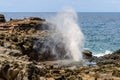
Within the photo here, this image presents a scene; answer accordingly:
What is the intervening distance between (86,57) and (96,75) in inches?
562

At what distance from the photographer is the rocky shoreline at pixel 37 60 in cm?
2298

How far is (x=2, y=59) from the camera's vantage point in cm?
2350

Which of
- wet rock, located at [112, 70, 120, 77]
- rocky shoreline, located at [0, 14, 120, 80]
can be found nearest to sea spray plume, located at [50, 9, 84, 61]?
rocky shoreline, located at [0, 14, 120, 80]

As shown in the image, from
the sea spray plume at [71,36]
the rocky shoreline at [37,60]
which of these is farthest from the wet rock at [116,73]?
the sea spray plume at [71,36]

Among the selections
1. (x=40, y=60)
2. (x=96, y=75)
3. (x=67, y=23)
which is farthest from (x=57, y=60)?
(x=67, y=23)

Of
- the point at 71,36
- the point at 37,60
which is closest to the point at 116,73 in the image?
the point at 37,60

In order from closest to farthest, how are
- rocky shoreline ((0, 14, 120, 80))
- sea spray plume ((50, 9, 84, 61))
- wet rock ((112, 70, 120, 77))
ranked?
rocky shoreline ((0, 14, 120, 80)) → wet rock ((112, 70, 120, 77)) → sea spray plume ((50, 9, 84, 61))

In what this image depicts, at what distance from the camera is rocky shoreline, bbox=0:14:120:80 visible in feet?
75.4

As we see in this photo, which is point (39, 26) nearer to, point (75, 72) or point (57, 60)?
point (57, 60)

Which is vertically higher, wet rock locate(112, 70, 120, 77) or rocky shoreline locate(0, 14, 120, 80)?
rocky shoreline locate(0, 14, 120, 80)

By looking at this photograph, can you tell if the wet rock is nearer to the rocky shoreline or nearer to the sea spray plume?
the rocky shoreline

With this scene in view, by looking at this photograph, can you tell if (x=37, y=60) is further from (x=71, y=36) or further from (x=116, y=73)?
(x=116, y=73)

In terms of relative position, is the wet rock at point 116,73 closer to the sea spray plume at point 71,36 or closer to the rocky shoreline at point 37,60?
the rocky shoreline at point 37,60

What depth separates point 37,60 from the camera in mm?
41375
